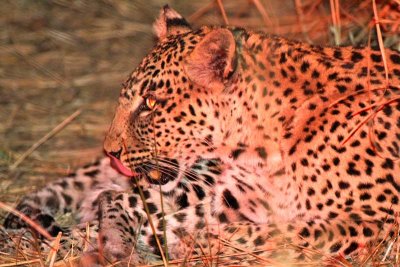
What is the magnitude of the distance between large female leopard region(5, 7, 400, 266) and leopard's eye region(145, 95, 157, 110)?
0.01 metres

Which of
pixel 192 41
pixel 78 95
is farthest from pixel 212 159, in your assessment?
pixel 78 95

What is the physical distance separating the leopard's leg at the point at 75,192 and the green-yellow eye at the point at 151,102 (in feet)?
3.73

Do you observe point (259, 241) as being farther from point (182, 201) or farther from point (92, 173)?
point (92, 173)

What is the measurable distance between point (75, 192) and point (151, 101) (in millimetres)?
1396

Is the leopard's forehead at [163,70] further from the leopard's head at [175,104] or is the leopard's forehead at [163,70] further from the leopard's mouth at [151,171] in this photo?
the leopard's mouth at [151,171]

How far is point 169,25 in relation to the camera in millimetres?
7156

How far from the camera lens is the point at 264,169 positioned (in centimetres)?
665

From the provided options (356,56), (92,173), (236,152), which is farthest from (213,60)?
(92,173)

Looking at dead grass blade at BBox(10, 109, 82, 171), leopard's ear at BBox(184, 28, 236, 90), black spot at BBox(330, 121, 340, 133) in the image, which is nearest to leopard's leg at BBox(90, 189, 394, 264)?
black spot at BBox(330, 121, 340, 133)

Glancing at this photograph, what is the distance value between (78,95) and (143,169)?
9.57 feet

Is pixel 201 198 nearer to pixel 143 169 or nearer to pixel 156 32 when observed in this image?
pixel 143 169

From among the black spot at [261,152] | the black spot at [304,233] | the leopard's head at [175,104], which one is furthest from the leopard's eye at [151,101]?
the black spot at [304,233]

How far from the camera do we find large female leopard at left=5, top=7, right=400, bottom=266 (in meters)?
6.29

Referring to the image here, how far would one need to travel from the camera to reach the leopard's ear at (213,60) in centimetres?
629
